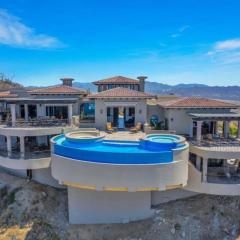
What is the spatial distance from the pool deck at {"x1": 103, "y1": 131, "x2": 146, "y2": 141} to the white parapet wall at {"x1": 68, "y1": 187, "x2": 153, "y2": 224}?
526 centimetres

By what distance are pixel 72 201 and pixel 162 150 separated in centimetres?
1029

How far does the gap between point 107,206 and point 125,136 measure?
23.6 ft

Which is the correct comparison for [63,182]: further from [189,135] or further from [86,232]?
[189,135]

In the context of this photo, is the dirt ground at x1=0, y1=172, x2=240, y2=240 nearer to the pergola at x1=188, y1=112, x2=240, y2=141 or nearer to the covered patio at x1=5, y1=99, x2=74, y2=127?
the pergola at x1=188, y1=112, x2=240, y2=141

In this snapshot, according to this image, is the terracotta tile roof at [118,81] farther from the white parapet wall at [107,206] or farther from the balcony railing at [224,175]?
the white parapet wall at [107,206]

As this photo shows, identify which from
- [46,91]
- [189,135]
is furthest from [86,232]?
[46,91]

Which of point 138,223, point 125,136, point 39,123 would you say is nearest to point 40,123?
point 39,123

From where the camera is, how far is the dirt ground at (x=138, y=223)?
2705cm

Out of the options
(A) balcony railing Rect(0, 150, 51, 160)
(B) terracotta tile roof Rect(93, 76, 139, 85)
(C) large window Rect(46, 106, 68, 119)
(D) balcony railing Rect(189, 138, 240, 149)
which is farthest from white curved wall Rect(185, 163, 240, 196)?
(B) terracotta tile roof Rect(93, 76, 139, 85)

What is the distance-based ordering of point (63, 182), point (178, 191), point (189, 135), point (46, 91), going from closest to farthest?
point (63, 182) < point (178, 191) < point (189, 135) < point (46, 91)

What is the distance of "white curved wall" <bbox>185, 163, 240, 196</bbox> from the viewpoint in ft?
86.4

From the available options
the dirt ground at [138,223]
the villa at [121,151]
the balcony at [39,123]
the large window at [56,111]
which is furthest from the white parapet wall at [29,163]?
the large window at [56,111]

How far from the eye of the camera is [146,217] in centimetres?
2839

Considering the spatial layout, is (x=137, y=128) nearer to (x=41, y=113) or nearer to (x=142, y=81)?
(x=142, y=81)
